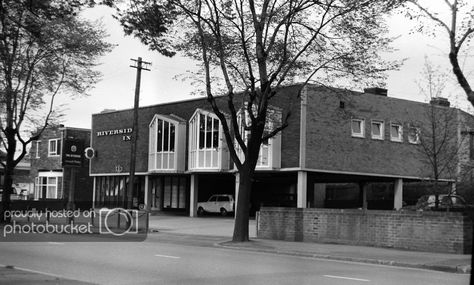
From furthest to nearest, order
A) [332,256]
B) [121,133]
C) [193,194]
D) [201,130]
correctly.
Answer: [121,133], [193,194], [201,130], [332,256]

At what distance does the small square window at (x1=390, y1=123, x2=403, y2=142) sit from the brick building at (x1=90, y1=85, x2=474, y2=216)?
0.07 meters

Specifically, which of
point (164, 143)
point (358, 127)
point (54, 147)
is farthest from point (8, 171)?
point (54, 147)

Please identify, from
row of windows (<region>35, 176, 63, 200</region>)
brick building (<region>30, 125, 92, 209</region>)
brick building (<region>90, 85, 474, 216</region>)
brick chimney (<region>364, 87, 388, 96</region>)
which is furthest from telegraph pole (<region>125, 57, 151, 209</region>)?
row of windows (<region>35, 176, 63, 200</region>)

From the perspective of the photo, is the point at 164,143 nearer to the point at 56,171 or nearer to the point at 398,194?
the point at 398,194

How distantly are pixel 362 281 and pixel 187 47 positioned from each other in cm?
1217

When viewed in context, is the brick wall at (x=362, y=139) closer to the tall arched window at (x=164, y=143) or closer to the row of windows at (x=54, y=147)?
the tall arched window at (x=164, y=143)

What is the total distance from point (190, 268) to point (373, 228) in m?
9.04

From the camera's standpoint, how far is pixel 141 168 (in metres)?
45.2

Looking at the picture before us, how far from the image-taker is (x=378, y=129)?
1518 inches

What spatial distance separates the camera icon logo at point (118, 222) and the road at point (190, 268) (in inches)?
377

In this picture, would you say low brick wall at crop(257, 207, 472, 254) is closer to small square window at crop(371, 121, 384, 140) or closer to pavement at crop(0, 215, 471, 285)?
pavement at crop(0, 215, 471, 285)

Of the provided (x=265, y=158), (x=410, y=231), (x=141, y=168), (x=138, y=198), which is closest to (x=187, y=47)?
(x=410, y=231)

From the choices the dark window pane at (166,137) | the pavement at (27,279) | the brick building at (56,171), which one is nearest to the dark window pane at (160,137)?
the dark window pane at (166,137)

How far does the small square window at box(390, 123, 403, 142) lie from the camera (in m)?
39.2
